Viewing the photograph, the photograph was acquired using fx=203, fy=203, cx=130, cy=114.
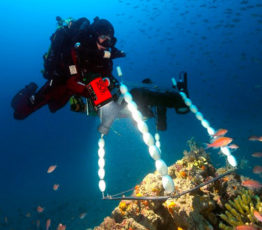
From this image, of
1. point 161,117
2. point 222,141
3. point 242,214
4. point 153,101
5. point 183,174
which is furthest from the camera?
point 183,174

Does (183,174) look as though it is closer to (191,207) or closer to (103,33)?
(191,207)

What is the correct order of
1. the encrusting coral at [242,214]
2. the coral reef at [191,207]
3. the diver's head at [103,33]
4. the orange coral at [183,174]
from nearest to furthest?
the encrusting coral at [242,214], the coral reef at [191,207], the diver's head at [103,33], the orange coral at [183,174]

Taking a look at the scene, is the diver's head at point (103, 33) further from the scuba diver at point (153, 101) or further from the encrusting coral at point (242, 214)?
the encrusting coral at point (242, 214)

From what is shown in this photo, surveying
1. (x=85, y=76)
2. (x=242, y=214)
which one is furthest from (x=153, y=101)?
(x=242, y=214)

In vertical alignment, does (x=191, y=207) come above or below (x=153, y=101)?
below

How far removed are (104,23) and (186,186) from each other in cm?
398

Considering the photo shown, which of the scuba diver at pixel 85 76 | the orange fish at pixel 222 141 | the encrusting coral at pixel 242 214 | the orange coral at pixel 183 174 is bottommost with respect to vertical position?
the encrusting coral at pixel 242 214

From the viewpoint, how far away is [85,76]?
4324 mm

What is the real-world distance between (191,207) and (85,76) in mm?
3390

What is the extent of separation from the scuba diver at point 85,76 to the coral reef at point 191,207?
172 centimetres

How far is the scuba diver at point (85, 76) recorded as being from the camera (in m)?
4.22

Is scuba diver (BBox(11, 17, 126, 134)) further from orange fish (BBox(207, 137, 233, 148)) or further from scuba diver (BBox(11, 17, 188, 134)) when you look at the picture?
orange fish (BBox(207, 137, 233, 148))

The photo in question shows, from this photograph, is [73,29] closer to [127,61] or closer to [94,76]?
[94,76]

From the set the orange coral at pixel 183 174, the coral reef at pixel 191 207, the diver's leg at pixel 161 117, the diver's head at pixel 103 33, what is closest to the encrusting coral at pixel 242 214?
the coral reef at pixel 191 207
